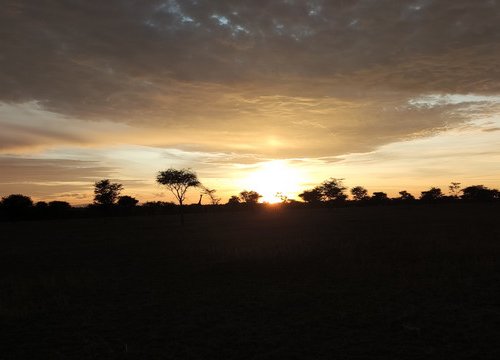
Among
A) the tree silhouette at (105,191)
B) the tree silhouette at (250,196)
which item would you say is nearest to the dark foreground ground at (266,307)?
the tree silhouette at (105,191)

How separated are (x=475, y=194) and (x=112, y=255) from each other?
131 metres

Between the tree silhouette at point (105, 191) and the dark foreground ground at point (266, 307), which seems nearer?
the dark foreground ground at point (266, 307)

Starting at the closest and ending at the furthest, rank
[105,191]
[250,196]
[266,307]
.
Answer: [266,307] → [105,191] → [250,196]

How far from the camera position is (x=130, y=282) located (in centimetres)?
1526

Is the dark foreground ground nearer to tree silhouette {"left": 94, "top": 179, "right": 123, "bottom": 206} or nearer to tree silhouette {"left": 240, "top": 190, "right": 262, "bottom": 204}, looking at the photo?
tree silhouette {"left": 94, "top": 179, "right": 123, "bottom": 206}

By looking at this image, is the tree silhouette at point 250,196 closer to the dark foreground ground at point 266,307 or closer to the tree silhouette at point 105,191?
the tree silhouette at point 105,191

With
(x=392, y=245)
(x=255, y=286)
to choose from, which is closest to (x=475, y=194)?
(x=392, y=245)

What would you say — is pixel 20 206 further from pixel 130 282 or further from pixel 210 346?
pixel 210 346

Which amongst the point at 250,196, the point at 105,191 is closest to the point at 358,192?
the point at 250,196

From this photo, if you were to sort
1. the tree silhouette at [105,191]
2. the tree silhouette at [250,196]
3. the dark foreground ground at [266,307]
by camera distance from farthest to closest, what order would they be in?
the tree silhouette at [250,196] < the tree silhouette at [105,191] < the dark foreground ground at [266,307]

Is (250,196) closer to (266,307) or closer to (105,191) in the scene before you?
(105,191)

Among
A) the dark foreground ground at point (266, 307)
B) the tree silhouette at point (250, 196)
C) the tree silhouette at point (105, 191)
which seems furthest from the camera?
the tree silhouette at point (250, 196)

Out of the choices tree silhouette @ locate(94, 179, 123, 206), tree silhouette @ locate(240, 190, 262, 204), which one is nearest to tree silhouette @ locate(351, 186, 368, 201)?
tree silhouette @ locate(240, 190, 262, 204)

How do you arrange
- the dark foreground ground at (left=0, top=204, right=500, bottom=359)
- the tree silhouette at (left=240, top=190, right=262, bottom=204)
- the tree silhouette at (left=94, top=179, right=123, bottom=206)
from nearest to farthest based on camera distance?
the dark foreground ground at (left=0, top=204, right=500, bottom=359)
the tree silhouette at (left=94, top=179, right=123, bottom=206)
the tree silhouette at (left=240, top=190, right=262, bottom=204)
